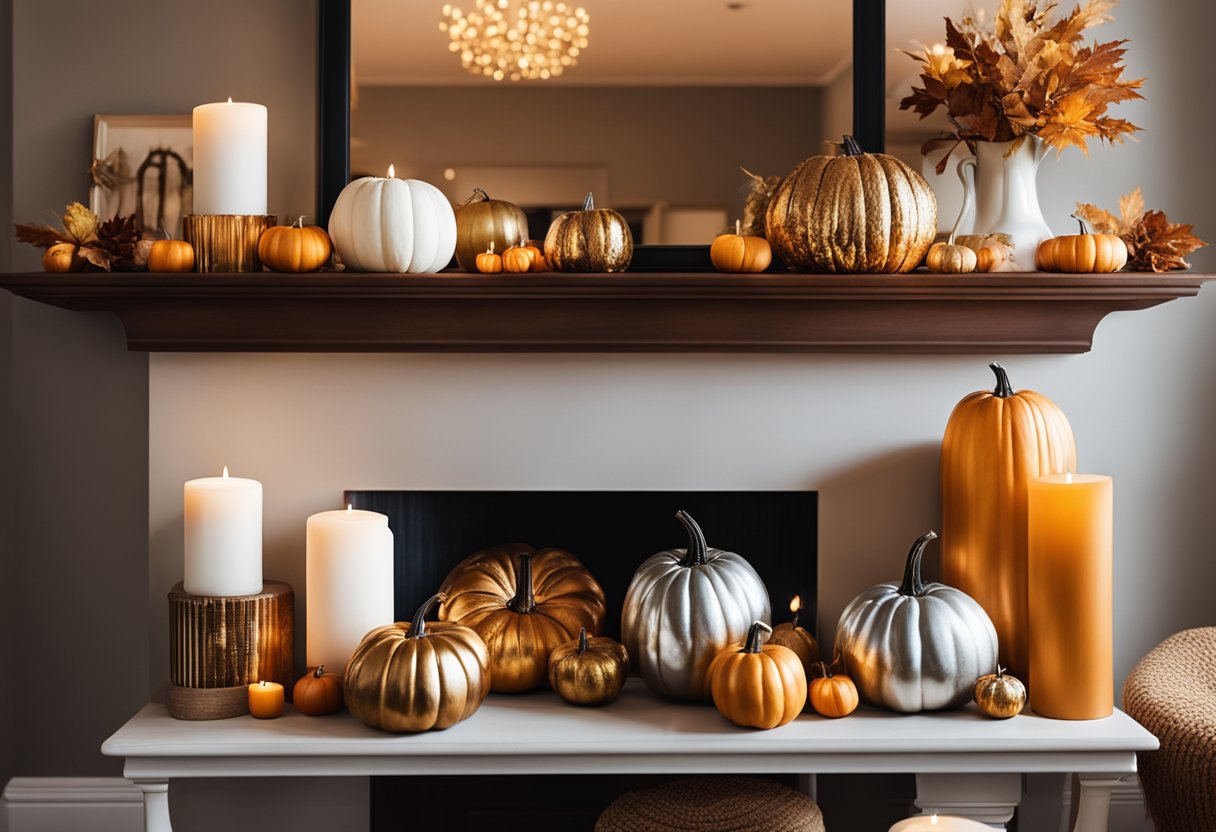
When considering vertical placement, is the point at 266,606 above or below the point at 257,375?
below

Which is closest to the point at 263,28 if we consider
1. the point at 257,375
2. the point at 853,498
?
the point at 257,375

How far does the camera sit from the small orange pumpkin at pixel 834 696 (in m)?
1.88

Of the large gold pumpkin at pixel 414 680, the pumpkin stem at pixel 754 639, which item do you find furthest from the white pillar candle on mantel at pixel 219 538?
the pumpkin stem at pixel 754 639

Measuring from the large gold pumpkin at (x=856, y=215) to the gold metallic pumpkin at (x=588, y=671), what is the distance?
0.77 m

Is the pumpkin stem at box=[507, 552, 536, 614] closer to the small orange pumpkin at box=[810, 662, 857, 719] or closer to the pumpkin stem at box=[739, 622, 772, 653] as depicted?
the pumpkin stem at box=[739, 622, 772, 653]

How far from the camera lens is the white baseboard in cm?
230

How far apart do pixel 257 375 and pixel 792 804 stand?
127 centimetres

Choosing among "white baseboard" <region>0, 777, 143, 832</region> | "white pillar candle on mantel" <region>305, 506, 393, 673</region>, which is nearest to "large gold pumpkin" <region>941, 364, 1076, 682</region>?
"white pillar candle on mantel" <region>305, 506, 393, 673</region>

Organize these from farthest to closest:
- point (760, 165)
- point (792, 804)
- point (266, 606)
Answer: point (760, 165)
point (266, 606)
point (792, 804)

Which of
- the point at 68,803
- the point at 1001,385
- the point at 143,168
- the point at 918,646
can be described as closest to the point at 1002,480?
the point at 1001,385

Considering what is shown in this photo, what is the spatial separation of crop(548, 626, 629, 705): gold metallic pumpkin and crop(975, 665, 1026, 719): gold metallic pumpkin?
609 mm

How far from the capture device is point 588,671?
6.34 ft

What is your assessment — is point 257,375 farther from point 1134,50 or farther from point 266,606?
point 1134,50

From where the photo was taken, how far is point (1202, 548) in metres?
2.28
